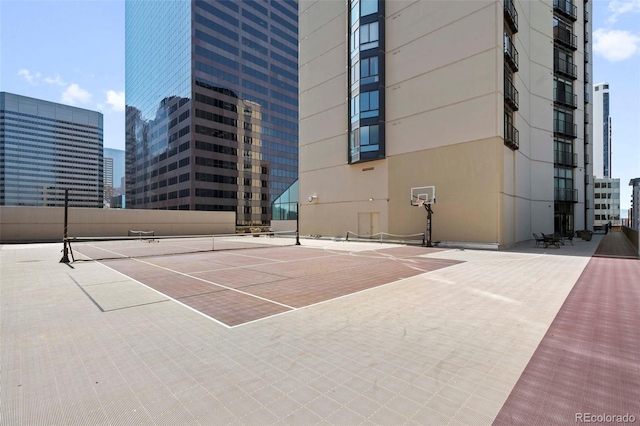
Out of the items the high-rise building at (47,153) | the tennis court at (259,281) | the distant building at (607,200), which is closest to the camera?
the tennis court at (259,281)

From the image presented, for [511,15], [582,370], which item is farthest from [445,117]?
[582,370]

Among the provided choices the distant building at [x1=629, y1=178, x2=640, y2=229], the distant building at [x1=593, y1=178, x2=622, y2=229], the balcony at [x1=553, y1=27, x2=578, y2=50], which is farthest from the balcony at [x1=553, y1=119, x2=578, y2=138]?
the distant building at [x1=593, y1=178, x2=622, y2=229]

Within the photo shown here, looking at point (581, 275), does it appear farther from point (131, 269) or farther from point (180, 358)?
point (131, 269)

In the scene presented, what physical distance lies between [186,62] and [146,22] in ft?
134

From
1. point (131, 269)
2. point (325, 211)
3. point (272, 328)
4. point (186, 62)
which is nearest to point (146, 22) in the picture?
point (186, 62)

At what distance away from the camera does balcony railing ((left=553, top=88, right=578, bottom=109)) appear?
31.6 metres

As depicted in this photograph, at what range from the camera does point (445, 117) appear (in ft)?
70.7

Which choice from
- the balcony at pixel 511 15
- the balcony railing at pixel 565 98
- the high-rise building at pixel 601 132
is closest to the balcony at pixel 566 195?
the balcony railing at pixel 565 98

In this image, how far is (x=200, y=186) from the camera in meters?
73.4

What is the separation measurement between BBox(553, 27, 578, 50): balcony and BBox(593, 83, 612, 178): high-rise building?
146 meters

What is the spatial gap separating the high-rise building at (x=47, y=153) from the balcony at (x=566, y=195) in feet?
522

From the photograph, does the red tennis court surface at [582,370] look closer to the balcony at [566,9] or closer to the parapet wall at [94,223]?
the parapet wall at [94,223]

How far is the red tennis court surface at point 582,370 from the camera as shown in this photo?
9.50ft

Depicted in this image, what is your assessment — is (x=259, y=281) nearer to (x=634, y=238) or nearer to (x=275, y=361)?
(x=275, y=361)
